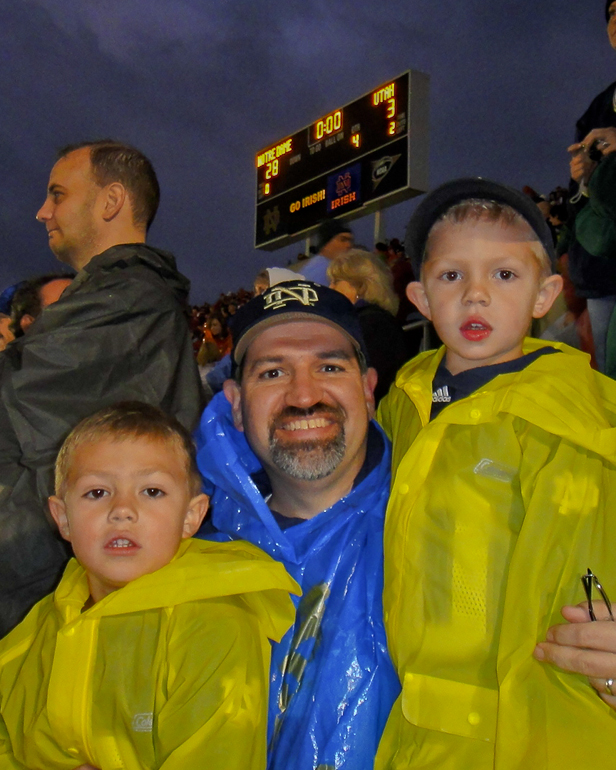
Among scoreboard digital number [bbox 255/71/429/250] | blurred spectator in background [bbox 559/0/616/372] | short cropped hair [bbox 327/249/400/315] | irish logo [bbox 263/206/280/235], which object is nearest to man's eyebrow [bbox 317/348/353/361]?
blurred spectator in background [bbox 559/0/616/372]

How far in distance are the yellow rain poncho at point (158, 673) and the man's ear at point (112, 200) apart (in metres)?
1.53

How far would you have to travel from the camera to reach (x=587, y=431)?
59.4 inches

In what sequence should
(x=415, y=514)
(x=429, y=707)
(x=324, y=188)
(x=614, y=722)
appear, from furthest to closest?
(x=324, y=188) < (x=415, y=514) < (x=429, y=707) < (x=614, y=722)

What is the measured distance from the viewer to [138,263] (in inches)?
101

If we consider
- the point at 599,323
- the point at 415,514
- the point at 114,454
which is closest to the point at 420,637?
the point at 415,514

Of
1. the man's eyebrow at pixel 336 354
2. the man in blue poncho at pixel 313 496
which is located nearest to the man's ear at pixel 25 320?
the man in blue poncho at pixel 313 496

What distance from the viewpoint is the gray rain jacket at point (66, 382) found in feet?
7.11

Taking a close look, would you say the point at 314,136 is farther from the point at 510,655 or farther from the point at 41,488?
the point at 510,655

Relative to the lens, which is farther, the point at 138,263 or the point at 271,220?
the point at 271,220

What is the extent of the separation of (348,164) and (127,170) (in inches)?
288

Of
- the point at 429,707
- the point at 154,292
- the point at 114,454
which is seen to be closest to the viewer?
the point at 429,707

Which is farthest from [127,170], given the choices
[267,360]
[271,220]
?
[271,220]

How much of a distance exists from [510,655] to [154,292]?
1.61 m

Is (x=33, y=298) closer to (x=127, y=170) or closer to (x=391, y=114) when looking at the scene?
(x=127, y=170)
